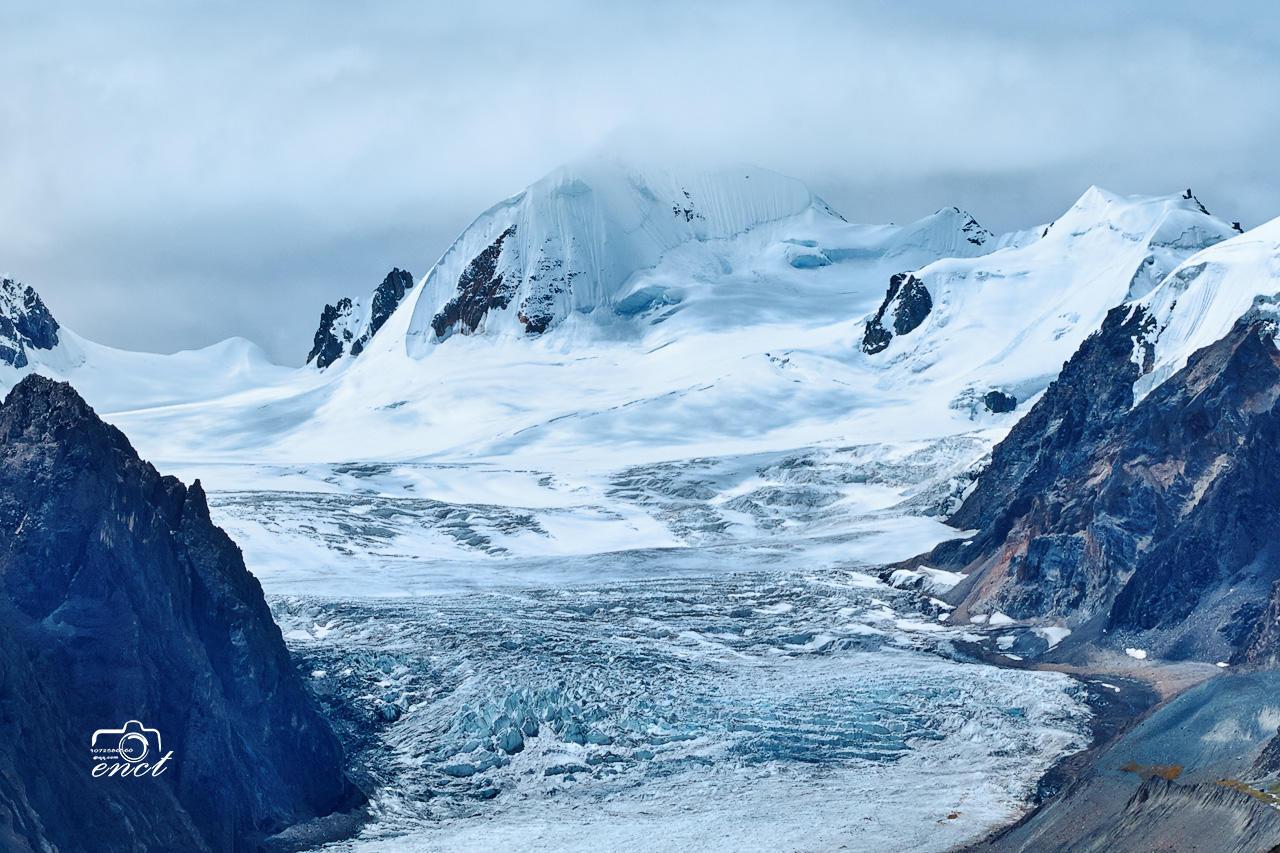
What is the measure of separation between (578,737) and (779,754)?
10.6 meters

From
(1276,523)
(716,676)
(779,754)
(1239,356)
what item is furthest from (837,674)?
(1239,356)

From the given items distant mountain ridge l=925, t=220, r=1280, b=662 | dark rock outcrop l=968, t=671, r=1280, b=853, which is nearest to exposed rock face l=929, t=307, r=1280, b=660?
distant mountain ridge l=925, t=220, r=1280, b=662

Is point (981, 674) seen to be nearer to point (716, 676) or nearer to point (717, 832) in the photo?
point (716, 676)

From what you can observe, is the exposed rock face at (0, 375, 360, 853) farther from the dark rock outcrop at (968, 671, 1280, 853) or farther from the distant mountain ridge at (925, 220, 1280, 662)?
the distant mountain ridge at (925, 220, 1280, 662)

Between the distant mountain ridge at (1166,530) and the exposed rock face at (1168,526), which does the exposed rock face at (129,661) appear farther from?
the exposed rock face at (1168,526)

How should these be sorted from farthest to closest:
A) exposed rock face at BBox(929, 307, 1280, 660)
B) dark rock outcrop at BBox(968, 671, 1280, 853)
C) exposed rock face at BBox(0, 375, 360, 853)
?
exposed rock face at BBox(929, 307, 1280, 660) → exposed rock face at BBox(0, 375, 360, 853) → dark rock outcrop at BBox(968, 671, 1280, 853)

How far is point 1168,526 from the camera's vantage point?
143 metres

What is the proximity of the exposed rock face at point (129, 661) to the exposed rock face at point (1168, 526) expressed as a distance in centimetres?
5036

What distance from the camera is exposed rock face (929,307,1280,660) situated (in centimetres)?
12725

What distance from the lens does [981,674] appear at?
402 feet

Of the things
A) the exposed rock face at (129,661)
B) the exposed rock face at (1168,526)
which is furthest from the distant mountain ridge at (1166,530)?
the exposed rock face at (129,661)

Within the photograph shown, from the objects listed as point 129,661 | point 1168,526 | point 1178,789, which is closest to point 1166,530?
point 1168,526

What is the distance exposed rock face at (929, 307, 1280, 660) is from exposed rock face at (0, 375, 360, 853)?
50.4 metres

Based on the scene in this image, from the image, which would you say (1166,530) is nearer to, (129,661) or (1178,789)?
(1178,789)
